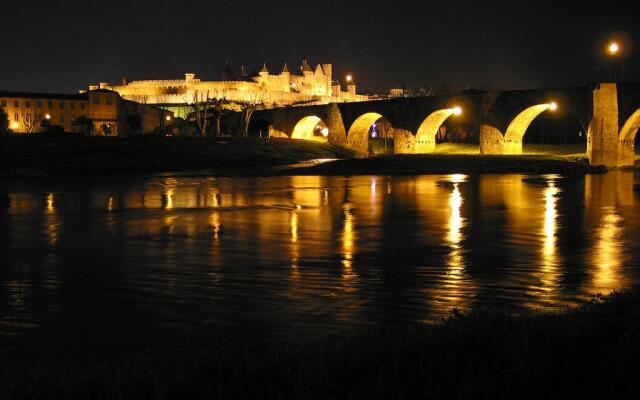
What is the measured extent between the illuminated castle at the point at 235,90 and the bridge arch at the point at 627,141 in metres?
109

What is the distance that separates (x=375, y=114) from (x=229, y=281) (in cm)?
6757

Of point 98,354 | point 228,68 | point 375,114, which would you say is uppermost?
point 228,68

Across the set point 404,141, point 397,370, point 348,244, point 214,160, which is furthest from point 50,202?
point 404,141

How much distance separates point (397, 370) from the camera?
538 cm

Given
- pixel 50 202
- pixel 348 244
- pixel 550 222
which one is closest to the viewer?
pixel 348 244

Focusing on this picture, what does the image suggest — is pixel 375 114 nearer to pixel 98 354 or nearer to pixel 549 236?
pixel 549 236

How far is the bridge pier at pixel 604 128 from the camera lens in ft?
158

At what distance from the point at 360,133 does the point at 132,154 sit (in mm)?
32359

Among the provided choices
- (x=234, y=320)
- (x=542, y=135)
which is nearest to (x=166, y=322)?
(x=234, y=320)

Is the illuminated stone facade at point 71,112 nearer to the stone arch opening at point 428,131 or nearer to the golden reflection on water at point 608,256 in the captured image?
the stone arch opening at point 428,131

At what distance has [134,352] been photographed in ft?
24.7

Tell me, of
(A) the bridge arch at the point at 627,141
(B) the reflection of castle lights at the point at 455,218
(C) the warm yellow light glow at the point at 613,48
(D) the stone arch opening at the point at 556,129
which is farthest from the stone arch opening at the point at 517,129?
(B) the reflection of castle lights at the point at 455,218

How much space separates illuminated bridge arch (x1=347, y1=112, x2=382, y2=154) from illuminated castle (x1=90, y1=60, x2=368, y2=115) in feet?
241

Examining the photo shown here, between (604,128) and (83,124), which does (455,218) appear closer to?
(604,128)
